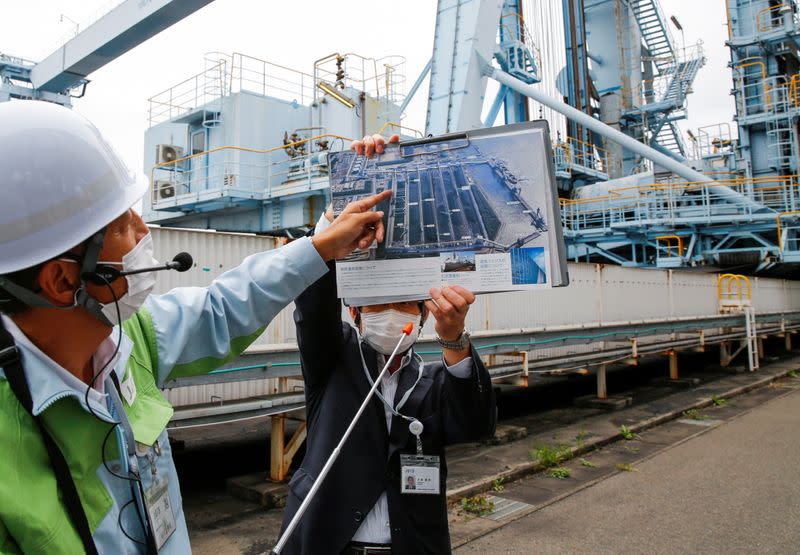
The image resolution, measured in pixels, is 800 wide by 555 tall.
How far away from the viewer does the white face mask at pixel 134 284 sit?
1.24 m

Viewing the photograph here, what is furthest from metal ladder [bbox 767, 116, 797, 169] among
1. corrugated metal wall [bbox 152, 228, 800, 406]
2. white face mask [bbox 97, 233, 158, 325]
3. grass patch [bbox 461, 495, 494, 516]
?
white face mask [bbox 97, 233, 158, 325]

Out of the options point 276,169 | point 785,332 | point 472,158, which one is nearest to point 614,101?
point 785,332

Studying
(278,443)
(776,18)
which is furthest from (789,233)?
(278,443)

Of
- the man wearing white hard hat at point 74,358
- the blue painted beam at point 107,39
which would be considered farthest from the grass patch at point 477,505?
the blue painted beam at point 107,39

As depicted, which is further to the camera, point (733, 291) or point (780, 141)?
point (780, 141)

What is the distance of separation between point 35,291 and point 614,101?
113ft

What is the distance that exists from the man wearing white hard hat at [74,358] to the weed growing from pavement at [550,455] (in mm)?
5675

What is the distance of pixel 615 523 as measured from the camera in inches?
185

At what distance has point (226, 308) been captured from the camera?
64.1 inches

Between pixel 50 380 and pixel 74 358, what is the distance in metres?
0.15

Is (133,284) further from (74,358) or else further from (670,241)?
(670,241)

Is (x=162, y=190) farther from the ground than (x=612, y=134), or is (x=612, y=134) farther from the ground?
(x=612, y=134)

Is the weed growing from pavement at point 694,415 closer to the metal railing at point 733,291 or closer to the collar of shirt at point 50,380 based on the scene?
the metal railing at point 733,291

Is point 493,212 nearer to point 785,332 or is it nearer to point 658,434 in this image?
point 658,434
